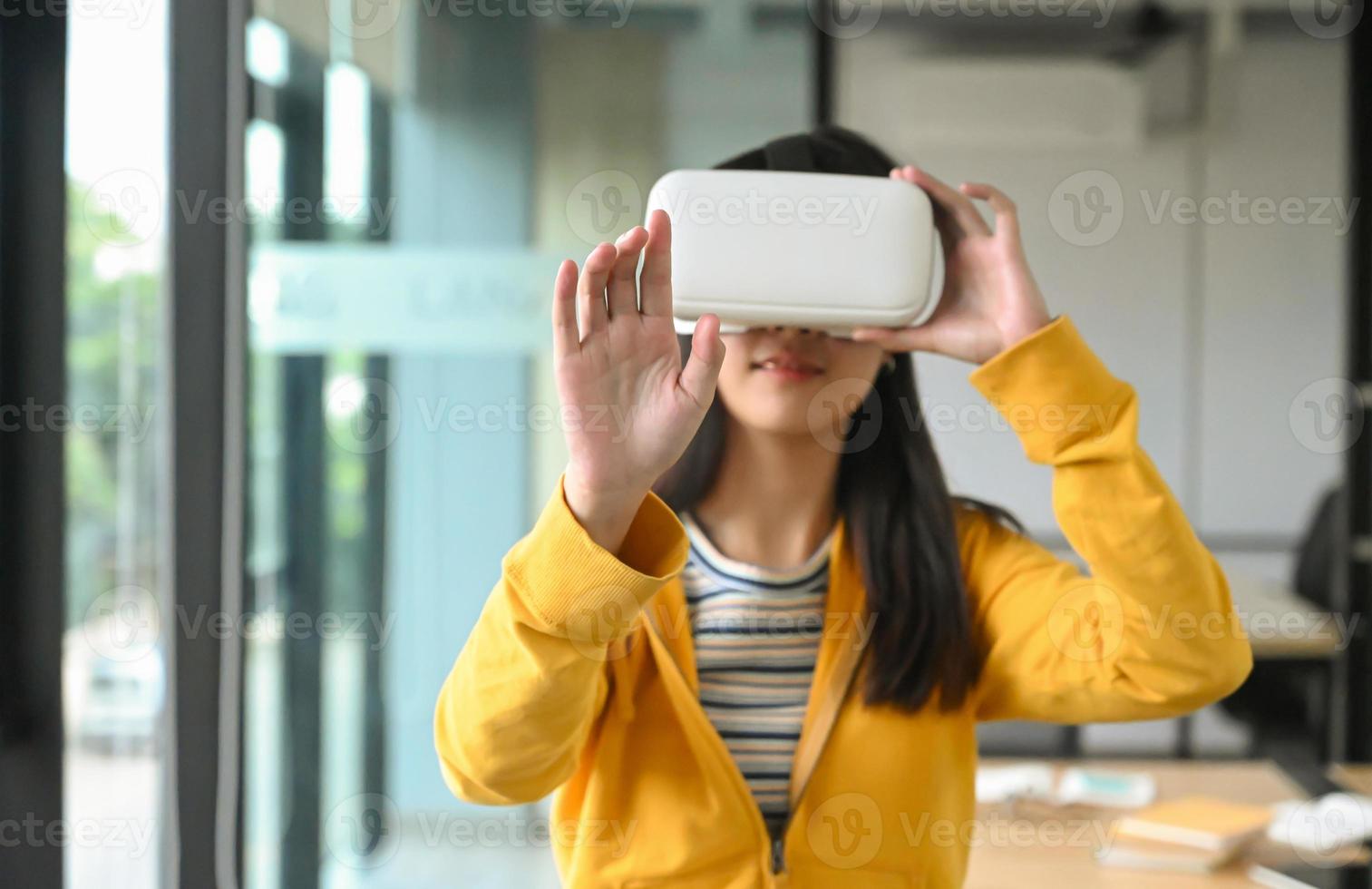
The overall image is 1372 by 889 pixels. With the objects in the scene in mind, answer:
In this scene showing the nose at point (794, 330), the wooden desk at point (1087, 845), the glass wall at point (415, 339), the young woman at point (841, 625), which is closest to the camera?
the young woman at point (841, 625)

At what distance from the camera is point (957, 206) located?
106 cm

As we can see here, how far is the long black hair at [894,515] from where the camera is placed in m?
1.06

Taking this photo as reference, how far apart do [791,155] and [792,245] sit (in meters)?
0.18

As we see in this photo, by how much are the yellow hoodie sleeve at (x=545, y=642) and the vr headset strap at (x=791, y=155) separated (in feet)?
1.20

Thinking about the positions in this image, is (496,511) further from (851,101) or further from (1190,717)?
(1190,717)

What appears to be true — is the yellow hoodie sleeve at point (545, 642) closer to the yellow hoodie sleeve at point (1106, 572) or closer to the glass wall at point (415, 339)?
the yellow hoodie sleeve at point (1106, 572)

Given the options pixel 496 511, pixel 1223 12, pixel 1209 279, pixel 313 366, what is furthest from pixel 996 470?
pixel 313 366

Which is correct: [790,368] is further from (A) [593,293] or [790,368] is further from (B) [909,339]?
(A) [593,293]

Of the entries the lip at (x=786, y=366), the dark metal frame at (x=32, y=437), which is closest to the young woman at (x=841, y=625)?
the lip at (x=786, y=366)

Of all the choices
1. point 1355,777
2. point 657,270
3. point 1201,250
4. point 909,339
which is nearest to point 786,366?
point 909,339

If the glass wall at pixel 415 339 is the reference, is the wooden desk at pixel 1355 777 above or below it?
below

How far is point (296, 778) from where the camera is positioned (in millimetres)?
2133

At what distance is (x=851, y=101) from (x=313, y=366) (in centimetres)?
197

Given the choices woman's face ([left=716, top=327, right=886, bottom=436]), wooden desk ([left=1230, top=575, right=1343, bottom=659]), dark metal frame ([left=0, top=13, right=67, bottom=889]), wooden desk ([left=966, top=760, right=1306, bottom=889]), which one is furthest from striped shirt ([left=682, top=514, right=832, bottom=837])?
wooden desk ([left=1230, top=575, right=1343, bottom=659])
